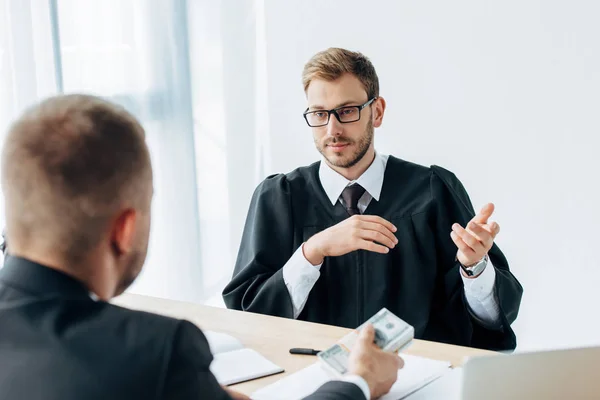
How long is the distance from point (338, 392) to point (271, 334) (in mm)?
630

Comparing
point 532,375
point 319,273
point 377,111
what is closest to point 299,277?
point 319,273

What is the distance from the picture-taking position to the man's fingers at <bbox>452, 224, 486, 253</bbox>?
183cm

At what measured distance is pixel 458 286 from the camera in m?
2.10

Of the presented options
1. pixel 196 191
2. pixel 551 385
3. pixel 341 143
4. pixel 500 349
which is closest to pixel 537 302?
pixel 500 349

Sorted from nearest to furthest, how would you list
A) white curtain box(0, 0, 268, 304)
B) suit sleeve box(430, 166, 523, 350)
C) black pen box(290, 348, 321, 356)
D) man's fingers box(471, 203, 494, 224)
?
black pen box(290, 348, 321, 356) → man's fingers box(471, 203, 494, 224) → suit sleeve box(430, 166, 523, 350) → white curtain box(0, 0, 268, 304)

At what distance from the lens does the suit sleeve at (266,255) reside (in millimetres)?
2057

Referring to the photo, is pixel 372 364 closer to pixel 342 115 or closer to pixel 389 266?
pixel 389 266

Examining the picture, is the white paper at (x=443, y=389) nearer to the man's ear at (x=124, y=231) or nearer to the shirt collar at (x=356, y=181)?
the man's ear at (x=124, y=231)

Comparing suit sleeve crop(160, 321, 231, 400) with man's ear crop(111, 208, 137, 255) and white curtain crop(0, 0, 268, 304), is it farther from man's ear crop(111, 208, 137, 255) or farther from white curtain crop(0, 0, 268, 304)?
white curtain crop(0, 0, 268, 304)

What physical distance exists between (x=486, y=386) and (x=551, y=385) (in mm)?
104

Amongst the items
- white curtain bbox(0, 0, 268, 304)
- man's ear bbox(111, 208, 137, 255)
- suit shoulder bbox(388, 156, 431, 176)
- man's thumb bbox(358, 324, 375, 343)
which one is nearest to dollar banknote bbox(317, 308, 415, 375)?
man's thumb bbox(358, 324, 375, 343)

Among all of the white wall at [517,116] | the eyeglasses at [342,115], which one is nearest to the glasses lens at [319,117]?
the eyeglasses at [342,115]

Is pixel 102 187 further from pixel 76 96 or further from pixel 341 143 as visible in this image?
pixel 341 143

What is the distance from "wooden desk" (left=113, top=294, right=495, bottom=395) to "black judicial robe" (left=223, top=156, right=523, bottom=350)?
0.46 feet
